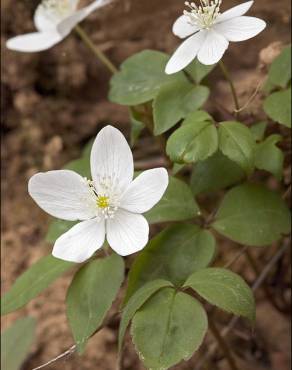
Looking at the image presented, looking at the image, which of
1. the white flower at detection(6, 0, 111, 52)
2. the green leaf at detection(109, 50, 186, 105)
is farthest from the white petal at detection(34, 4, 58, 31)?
the green leaf at detection(109, 50, 186, 105)

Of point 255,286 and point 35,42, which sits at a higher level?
point 35,42

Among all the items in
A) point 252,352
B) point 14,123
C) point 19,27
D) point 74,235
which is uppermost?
point 74,235

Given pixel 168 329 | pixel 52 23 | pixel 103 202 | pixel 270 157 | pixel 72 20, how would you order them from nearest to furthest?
1. pixel 168 329
2. pixel 103 202
3. pixel 270 157
4. pixel 72 20
5. pixel 52 23

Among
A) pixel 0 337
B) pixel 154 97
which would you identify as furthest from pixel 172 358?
pixel 0 337

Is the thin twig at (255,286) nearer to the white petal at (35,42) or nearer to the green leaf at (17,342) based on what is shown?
the green leaf at (17,342)

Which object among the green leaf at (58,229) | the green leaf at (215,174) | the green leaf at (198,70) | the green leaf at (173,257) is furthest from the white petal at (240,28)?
the green leaf at (58,229)

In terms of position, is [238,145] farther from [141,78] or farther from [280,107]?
[141,78]

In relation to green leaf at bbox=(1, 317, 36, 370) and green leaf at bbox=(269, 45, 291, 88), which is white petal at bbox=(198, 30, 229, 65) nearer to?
green leaf at bbox=(269, 45, 291, 88)

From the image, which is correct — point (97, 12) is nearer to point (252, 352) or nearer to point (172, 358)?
point (252, 352)

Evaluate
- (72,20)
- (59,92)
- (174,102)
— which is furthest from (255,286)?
(59,92)
